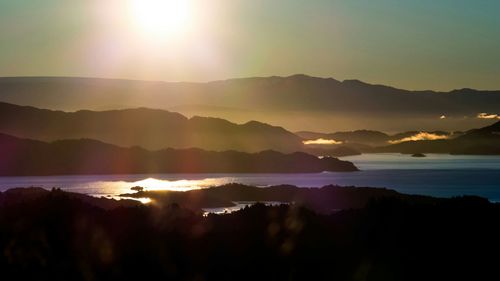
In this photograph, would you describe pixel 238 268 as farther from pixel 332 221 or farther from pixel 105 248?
pixel 332 221

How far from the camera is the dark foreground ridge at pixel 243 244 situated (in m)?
44.4

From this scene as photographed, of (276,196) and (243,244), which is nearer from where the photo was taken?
(243,244)

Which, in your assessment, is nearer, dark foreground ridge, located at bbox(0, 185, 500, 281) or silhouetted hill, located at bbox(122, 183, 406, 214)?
dark foreground ridge, located at bbox(0, 185, 500, 281)

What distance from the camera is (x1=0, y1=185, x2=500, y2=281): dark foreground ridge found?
4438 cm

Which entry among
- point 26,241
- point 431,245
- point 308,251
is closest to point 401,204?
point 431,245

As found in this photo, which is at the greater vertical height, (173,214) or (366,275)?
(173,214)

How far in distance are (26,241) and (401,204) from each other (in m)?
30.7

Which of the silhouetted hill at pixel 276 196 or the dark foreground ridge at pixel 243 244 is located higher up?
the silhouetted hill at pixel 276 196

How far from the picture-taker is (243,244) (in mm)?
50375

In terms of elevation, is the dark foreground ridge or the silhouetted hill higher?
the silhouetted hill

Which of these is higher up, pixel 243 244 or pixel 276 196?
pixel 276 196

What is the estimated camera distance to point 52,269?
4156cm

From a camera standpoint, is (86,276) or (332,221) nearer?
(86,276)

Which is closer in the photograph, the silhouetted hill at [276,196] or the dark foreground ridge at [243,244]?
the dark foreground ridge at [243,244]
